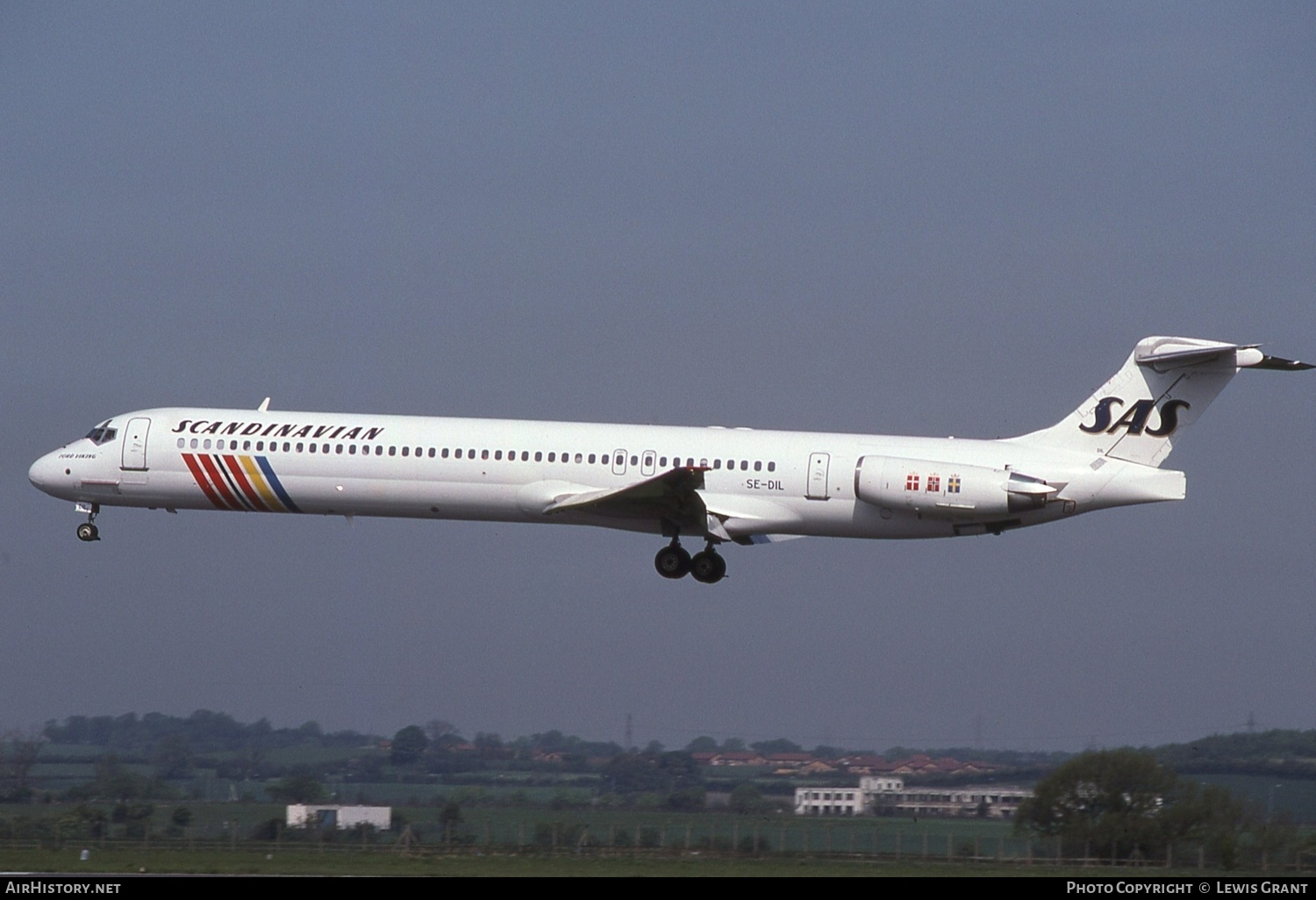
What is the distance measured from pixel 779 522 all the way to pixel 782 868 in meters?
8.18

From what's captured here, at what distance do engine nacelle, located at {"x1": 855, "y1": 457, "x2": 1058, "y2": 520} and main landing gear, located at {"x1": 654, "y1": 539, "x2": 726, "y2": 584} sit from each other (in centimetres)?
371

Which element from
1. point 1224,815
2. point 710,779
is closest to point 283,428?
point 710,779

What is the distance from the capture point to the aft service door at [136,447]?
113 feet

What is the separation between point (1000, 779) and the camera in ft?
106

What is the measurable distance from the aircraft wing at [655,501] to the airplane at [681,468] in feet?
0.15

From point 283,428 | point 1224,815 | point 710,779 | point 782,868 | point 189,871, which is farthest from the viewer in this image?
point 283,428

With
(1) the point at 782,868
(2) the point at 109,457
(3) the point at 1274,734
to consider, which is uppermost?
(2) the point at 109,457

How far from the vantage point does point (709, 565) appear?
109ft

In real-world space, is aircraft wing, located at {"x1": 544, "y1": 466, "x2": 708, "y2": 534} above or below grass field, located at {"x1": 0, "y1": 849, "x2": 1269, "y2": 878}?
above

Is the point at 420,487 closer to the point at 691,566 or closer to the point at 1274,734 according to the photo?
the point at 691,566

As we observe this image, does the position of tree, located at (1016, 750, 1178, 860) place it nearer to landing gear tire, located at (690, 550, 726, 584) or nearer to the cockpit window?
landing gear tire, located at (690, 550, 726, 584)

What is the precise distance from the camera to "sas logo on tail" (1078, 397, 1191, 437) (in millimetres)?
31359

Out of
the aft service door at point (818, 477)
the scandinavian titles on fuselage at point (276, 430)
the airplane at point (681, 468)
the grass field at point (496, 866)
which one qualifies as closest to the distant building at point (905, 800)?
the grass field at point (496, 866)

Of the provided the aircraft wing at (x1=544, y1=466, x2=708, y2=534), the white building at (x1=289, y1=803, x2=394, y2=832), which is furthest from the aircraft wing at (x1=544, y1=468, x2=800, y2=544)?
the white building at (x1=289, y1=803, x2=394, y2=832)
